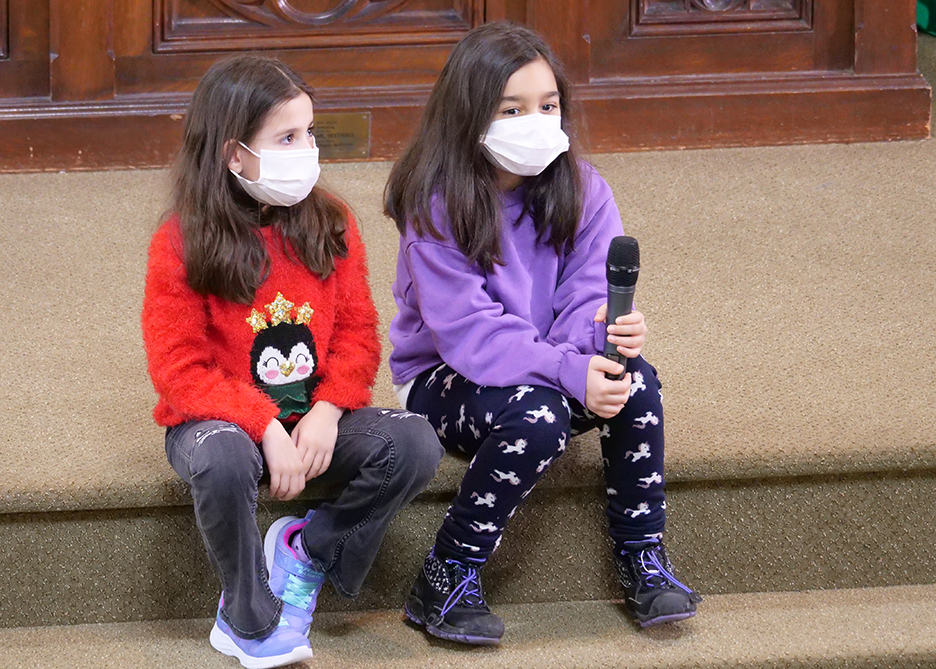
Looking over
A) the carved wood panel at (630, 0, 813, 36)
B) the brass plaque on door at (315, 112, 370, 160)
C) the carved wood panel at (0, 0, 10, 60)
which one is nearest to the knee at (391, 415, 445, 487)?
the brass plaque on door at (315, 112, 370, 160)

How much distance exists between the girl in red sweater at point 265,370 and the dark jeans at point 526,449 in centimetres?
7

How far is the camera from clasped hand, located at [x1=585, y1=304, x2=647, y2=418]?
139 cm

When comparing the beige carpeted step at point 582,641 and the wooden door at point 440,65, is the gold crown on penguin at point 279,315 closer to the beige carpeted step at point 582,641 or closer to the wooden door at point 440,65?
the beige carpeted step at point 582,641

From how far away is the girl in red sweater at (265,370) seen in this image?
1434 millimetres

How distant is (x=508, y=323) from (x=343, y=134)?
135 cm

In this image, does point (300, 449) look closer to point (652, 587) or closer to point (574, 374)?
point (574, 374)

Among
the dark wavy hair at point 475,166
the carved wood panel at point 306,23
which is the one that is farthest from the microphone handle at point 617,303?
the carved wood panel at point 306,23

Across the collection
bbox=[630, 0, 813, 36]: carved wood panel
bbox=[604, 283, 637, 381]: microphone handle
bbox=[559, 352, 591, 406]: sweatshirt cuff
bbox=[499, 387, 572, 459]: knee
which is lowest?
bbox=[499, 387, 572, 459]: knee

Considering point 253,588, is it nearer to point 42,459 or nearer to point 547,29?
point 42,459

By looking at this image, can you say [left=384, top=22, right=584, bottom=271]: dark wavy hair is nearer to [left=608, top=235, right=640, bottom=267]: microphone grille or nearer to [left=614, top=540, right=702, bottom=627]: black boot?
[left=608, top=235, right=640, bottom=267]: microphone grille

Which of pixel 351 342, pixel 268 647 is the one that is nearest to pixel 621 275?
pixel 351 342

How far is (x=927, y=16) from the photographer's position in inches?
129

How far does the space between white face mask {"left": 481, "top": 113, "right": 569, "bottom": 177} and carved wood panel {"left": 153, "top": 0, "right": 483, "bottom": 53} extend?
4.27 ft

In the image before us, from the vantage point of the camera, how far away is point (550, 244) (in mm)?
1622
